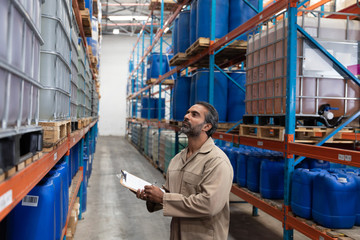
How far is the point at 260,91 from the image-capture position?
4246mm

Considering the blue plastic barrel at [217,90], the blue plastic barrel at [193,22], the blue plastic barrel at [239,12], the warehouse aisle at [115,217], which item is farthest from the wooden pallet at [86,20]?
the warehouse aisle at [115,217]

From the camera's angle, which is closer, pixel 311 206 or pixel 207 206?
pixel 207 206

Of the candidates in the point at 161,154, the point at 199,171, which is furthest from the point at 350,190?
the point at 161,154

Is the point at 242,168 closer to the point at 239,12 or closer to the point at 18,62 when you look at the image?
the point at 239,12

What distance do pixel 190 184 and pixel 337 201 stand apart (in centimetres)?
163

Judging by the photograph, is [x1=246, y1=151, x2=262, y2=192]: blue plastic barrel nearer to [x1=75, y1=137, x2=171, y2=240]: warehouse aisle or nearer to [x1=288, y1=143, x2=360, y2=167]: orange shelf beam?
[x1=288, y1=143, x2=360, y2=167]: orange shelf beam

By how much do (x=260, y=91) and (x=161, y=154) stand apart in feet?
20.4

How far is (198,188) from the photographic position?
219cm

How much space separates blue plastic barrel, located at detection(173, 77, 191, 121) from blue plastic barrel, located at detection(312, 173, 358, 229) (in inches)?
183

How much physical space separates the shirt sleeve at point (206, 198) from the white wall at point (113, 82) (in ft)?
78.1

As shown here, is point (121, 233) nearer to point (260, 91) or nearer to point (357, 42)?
point (260, 91)

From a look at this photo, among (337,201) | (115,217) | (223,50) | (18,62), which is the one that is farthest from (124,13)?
(18,62)

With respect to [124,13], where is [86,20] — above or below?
below

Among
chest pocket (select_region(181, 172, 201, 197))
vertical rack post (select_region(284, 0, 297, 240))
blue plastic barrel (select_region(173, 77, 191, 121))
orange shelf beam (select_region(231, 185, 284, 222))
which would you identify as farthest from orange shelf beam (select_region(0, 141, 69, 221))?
blue plastic barrel (select_region(173, 77, 191, 121))
